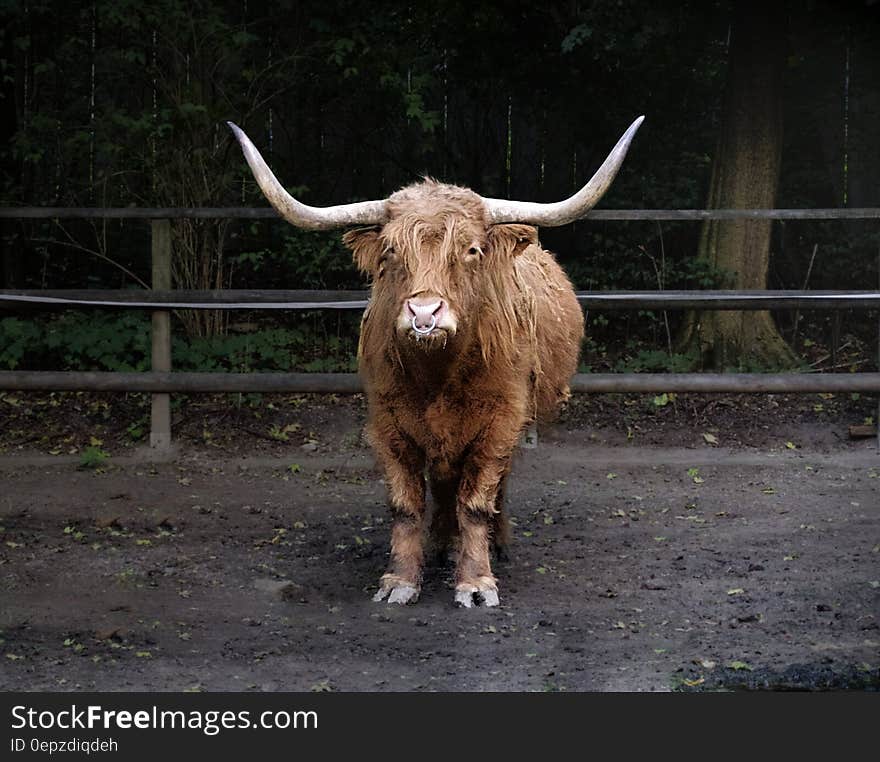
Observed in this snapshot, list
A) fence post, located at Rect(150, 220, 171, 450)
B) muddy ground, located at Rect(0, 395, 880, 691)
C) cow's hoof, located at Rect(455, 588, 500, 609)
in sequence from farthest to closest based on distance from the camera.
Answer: fence post, located at Rect(150, 220, 171, 450)
cow's hoof, located at Rect(455, 588, 500, 609)
muddy ground, located at Rect(0, 395, 880, 691)

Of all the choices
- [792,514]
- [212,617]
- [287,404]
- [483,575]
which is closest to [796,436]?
[792,514]

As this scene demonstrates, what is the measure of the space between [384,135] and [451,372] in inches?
264

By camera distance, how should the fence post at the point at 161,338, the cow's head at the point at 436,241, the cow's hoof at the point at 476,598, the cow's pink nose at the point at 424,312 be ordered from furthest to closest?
1. the fence post at the point at 161,338
2. the cow's hoof at the point at 476,598
3. the cow's head at the point at 436,241
4. the cow's pink nose at the point at 424,312

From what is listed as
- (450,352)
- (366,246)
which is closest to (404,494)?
(450,352)

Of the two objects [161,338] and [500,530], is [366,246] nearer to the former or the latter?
[500,530]

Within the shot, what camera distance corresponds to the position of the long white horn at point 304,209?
5.67 m

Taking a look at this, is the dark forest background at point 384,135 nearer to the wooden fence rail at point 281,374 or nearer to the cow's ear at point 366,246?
the wooden fence rail at point 281,374

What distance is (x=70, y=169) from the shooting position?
1123 centimetres

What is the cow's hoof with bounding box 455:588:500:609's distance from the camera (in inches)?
221

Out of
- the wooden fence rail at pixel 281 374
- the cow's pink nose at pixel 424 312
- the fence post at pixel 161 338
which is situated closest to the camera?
the cow's pink nose at pixel 424 312

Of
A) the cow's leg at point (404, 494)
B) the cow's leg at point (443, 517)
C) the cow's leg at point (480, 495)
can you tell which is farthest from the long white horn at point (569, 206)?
the cow's leg at point (443, 517)

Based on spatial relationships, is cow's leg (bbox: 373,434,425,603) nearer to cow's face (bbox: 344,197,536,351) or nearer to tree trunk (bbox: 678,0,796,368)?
cow's face (bbox: 344,197,536,351)

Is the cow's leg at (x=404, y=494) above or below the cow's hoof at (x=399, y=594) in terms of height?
above

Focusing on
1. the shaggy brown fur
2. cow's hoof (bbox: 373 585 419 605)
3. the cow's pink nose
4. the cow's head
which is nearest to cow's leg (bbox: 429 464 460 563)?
the shaggy brown fur
